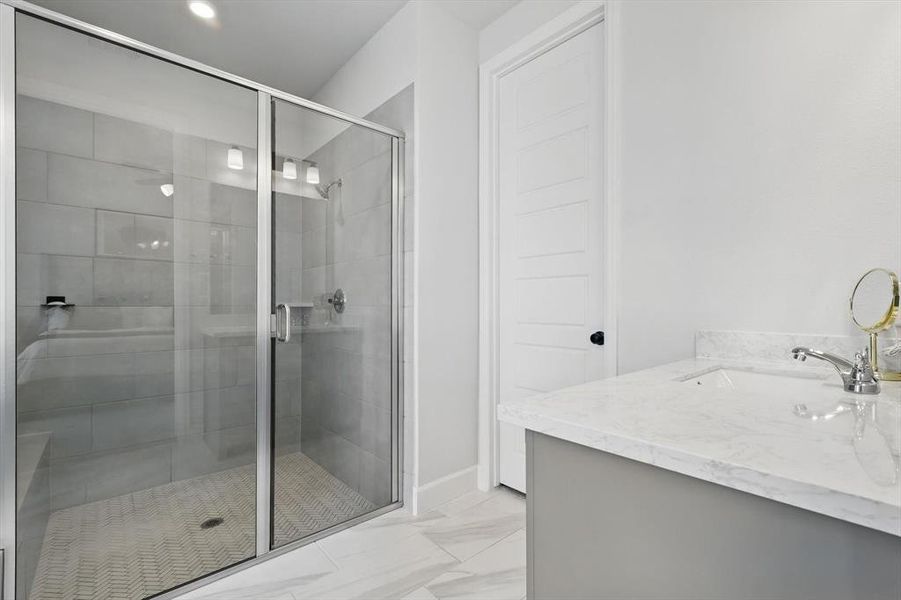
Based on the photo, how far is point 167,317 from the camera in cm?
163

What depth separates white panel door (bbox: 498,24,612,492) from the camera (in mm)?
2004

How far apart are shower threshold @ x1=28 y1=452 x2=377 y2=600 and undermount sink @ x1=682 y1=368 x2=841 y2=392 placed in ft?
5.32

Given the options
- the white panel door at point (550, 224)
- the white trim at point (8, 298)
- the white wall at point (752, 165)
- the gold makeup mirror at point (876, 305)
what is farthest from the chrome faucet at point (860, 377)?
the white trim at point (8, 298)

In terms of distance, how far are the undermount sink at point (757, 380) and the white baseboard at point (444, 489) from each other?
147 centimetres

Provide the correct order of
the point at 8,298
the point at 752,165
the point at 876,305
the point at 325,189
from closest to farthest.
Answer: the point at 876,305 < the point at 8,298 < the point at 752,165 < the point at 325,189

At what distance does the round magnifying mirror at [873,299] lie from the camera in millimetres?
1140

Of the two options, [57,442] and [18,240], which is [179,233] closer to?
[18,240]

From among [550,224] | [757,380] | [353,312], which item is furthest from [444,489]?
[757,380]

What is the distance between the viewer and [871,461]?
54cm

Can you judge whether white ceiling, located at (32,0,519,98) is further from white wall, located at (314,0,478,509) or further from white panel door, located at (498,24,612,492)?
white panel door, located at (498,24,612,492)

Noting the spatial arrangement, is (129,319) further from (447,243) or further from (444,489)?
(444,489)

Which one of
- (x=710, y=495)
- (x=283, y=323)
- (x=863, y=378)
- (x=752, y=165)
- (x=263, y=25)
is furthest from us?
(x=263, y=25)

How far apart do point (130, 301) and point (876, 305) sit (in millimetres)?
2308

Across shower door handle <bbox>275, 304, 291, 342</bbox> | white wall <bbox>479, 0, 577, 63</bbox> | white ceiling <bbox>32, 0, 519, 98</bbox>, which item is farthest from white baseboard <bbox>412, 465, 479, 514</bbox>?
white ceiling <bbox>32, 0, 519, 98</bbox>
